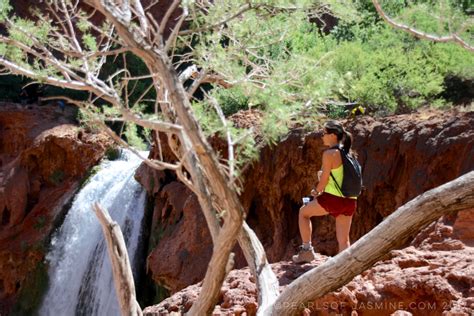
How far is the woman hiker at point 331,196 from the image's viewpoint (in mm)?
6848

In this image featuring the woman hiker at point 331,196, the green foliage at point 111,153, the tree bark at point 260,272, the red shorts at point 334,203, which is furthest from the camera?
the green foliage at point 111,153

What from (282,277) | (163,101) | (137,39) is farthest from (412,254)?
(137,39)

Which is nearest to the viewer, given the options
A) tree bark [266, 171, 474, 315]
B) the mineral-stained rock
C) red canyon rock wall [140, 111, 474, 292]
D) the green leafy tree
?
the green leafy tree

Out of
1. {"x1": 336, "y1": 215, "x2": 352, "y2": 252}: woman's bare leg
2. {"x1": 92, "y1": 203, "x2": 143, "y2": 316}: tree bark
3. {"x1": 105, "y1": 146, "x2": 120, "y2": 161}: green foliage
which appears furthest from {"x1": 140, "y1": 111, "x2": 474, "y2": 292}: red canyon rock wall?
{"x1": 92, "y1": 203, "x2": 143, "y2": 316}: tree bark

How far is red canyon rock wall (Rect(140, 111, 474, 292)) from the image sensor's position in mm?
10469

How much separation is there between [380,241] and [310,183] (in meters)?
7.53

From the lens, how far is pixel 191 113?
492 centimetres

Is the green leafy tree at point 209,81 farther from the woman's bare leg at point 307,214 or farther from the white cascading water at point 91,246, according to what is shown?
the white cascading water at point 91,246

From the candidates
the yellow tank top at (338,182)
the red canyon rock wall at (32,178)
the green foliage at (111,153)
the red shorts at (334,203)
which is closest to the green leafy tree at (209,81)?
the yellow tank top at (338,182)

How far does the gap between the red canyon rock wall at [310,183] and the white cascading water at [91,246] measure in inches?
73.2

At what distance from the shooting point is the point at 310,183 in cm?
1289

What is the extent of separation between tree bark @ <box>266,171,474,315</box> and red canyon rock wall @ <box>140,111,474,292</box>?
4.60 m

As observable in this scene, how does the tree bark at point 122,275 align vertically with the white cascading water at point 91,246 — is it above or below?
above

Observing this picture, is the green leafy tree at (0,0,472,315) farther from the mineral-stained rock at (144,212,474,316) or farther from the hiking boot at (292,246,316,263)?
the hiking boot at (292,246,316,263)
